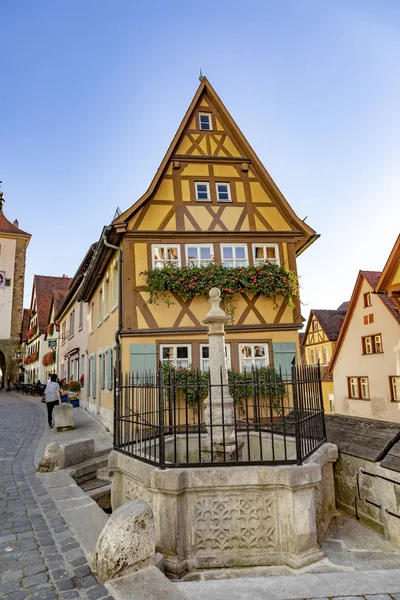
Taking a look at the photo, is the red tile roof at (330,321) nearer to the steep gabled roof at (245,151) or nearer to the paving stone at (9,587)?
the steep gabled roof at (245,151)

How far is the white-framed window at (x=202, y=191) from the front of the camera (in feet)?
41.4

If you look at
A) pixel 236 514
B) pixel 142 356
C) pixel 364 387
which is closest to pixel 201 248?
pixel 142 356

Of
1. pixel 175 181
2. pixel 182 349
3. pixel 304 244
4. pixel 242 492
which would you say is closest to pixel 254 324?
pixel 182 349

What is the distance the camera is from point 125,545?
3.04m

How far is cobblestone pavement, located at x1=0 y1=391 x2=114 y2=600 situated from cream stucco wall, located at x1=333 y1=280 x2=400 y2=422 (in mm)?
16799

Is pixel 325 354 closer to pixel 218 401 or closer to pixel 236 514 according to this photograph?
pixel 218 401

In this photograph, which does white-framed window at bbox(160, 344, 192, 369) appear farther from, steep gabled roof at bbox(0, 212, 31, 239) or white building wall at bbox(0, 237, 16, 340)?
steep gabled roof at bbox(0, 212, 31, 239)

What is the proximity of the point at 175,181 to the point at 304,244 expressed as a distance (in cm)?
473

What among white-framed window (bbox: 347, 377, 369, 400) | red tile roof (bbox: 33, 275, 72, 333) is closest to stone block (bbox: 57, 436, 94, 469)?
white-framed window (bbox: 347, 377, 369, 400)

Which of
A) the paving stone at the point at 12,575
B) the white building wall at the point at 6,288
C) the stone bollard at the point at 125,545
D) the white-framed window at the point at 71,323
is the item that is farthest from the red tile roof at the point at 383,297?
the white building wall at the point at 6,288

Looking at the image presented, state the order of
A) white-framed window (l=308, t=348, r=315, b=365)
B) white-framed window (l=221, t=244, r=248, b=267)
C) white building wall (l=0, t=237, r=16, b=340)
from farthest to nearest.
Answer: white building wall (l=0, t=237, r=16, b=340) < white-framed window (l=308, t=348, r=315, b=365) < white-framed window (l=221, t=244, r=248, b=267)

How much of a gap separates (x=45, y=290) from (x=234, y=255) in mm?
30017

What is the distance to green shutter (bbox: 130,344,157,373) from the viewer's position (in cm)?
1112

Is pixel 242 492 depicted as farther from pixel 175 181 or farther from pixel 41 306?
pixel 41 306
